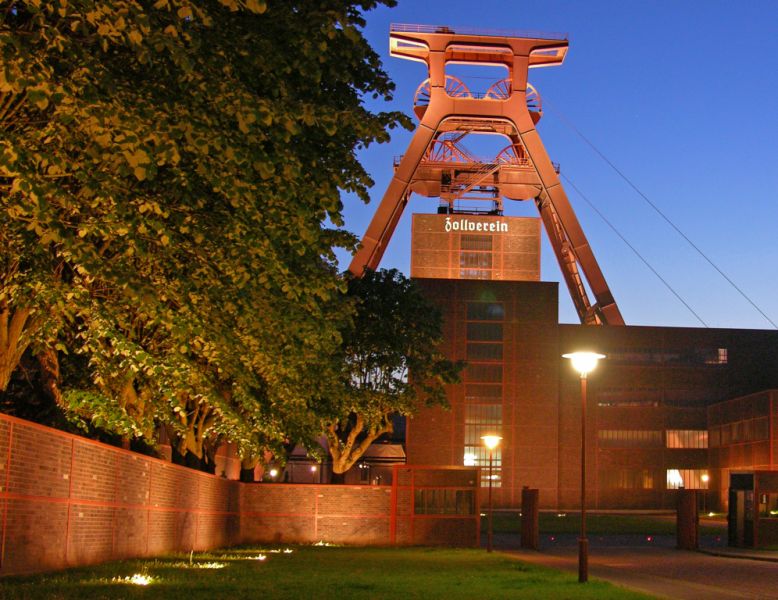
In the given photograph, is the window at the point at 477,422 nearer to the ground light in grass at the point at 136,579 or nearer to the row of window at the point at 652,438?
the row of window at the point at 652,438

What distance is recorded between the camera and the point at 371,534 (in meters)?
43.5

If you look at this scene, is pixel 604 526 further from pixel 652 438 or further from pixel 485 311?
pixel 485 311

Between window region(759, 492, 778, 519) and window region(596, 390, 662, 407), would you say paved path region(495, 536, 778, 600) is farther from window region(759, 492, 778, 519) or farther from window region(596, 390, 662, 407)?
window region(596, 390, 662, 407)

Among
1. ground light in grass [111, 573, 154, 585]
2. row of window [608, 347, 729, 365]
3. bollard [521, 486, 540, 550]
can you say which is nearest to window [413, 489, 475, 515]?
bollard [521, 486, 540, 550]

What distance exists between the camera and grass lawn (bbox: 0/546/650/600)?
51.3 ft

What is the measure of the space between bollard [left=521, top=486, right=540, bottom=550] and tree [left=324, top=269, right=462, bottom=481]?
10.6 metres

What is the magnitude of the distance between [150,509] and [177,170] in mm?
12705

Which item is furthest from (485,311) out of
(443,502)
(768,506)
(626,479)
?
(768,506)

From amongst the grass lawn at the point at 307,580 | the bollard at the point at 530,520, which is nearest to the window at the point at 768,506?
the bollard at the point at 530,520

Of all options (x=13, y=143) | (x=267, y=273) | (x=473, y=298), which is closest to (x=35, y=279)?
(x=267, y=273)

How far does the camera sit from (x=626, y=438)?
328 ft

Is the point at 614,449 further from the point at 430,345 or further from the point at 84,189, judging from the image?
the point at 84,189

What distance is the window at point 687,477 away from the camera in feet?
330

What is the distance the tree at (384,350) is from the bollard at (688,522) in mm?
14723
